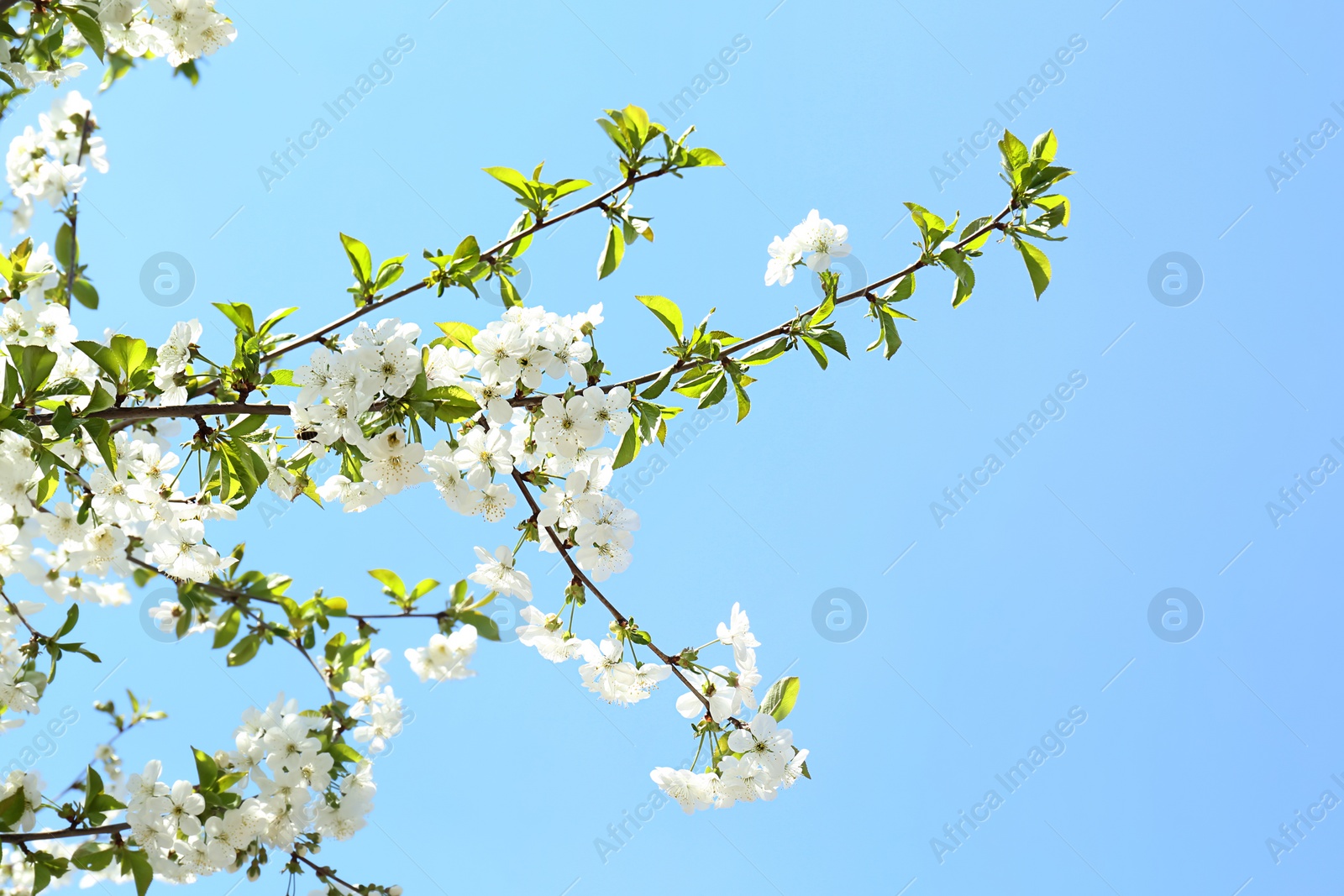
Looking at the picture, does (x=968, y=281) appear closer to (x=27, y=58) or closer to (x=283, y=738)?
(x=283, y=738)

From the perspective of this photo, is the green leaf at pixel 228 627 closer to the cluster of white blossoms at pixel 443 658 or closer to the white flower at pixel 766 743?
the cluster of white blossoms at pixel 443 658

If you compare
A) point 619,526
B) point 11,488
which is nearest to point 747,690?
point 619,526

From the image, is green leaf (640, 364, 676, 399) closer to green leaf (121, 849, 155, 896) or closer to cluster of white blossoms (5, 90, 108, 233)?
green leaf (121, 849, 155, 896)

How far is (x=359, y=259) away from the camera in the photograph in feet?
6.09

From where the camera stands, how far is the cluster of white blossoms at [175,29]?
2.34 m

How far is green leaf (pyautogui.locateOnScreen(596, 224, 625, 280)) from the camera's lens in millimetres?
2080

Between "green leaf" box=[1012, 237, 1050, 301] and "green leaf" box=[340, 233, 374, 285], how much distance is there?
1.50 metres

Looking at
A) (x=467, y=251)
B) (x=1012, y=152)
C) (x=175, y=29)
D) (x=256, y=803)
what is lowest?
(x=1012, y=152)

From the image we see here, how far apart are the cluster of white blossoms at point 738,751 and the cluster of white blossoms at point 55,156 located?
9.91 feet

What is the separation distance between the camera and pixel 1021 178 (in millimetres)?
1904

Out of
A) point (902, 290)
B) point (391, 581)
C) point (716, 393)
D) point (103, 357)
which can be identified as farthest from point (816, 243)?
point (391, 581)

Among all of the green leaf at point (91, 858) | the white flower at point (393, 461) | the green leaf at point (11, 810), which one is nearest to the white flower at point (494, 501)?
the white flower at point (393, 461)

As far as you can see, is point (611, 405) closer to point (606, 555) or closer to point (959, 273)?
point (606, 555)

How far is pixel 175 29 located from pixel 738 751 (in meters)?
2.57
